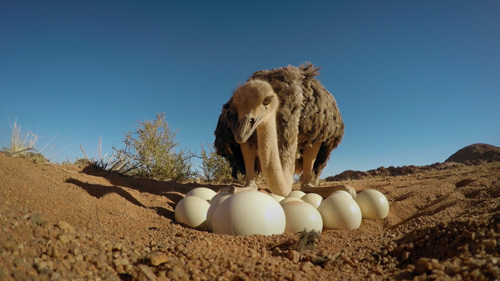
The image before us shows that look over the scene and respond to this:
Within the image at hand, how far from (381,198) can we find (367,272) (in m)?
2.76

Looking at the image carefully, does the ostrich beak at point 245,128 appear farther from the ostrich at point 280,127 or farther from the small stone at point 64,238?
the small stone at point 64,238

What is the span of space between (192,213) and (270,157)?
1.36 m

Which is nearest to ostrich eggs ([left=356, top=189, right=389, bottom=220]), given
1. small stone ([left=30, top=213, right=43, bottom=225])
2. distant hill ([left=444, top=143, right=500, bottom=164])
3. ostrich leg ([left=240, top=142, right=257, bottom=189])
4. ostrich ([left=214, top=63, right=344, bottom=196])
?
ostrich ([left=214, top=63, right=344, bottom=196])

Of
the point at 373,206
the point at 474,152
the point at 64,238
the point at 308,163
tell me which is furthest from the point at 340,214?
the point at 474,152

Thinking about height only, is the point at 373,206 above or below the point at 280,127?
below

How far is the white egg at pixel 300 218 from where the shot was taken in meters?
3.11

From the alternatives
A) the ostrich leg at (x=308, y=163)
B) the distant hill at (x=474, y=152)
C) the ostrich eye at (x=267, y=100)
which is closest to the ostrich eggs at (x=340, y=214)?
the ostrich eye at (x=267, y=100)

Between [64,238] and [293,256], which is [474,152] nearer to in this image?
[293,256]

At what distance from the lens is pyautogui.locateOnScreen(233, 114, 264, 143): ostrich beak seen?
3762mm

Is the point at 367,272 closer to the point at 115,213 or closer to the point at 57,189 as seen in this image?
the point at 115,213

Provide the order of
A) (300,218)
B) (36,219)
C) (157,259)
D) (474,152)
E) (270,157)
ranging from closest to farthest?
(157,259) → (36,219) → (300,218) → (270,157) → (474,152)

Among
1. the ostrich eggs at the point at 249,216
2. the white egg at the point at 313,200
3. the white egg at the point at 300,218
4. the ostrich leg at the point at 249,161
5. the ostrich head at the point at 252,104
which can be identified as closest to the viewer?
Result: the ostrich eggs at the point at 249,216

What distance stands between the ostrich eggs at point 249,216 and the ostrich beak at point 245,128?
983 mm

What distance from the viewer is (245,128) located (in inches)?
151
